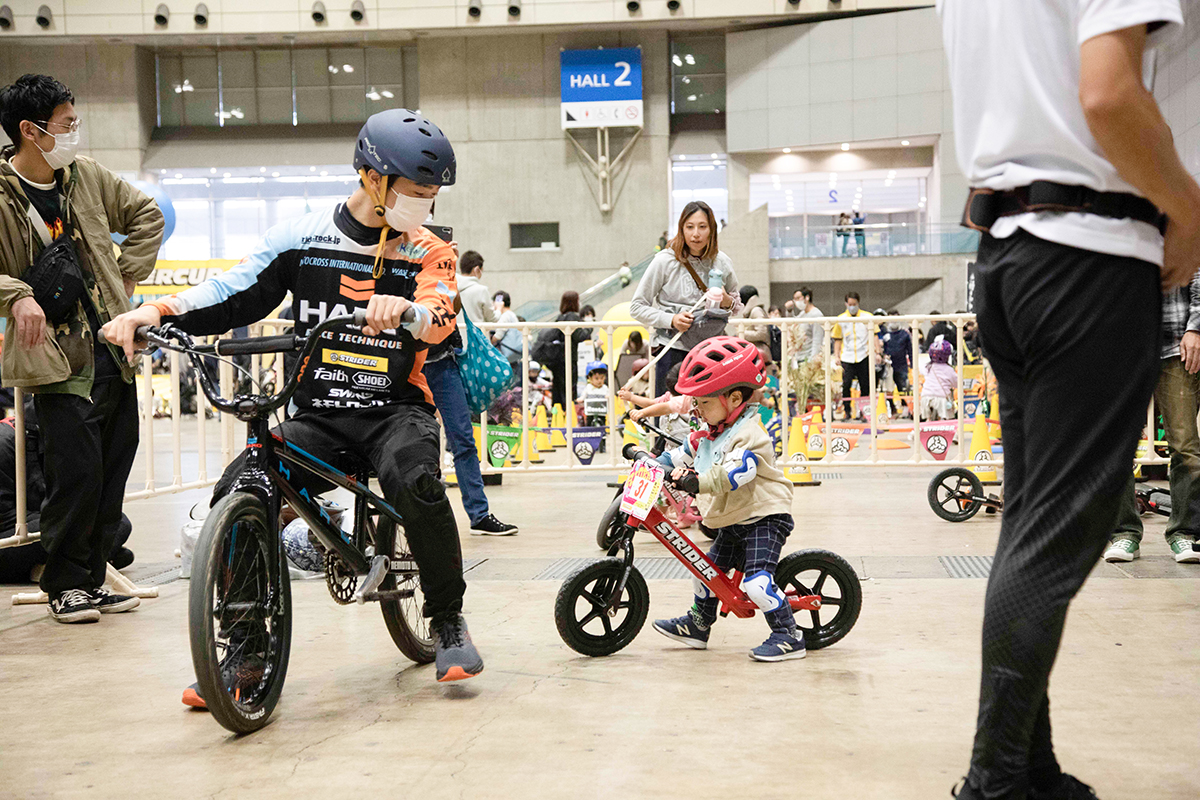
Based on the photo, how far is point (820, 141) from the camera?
95.8ft

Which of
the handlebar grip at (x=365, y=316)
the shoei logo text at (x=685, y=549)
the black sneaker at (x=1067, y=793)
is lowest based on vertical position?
the black sneaker at (x=1067, y=793)

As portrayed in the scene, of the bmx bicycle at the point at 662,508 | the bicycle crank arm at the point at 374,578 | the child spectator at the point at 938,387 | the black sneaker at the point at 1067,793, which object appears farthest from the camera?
the child spectator at the point at 938,387

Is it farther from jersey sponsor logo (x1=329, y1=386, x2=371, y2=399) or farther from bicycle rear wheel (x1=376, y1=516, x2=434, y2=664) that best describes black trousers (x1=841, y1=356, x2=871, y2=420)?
jersey sponsor logo (x1=329, y1=386, x2=371, y2=399)

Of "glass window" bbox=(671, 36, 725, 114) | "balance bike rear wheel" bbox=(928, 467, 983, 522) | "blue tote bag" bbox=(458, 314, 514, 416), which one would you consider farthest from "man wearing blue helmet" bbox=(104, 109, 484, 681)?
"glass window" bbox=(671, 36, 725, 114)

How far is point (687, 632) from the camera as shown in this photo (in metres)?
3.90

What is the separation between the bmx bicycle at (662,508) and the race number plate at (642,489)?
4 centimetres

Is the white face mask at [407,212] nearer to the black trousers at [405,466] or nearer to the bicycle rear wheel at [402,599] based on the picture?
the black trousers at [405,466]

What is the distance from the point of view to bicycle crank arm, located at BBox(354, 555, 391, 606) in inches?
124

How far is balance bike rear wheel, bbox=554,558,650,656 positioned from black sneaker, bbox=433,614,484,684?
1.25 feet

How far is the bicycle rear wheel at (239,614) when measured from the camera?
2717 mm

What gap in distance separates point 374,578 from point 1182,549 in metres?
3.93

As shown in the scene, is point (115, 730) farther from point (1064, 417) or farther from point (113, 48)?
point (113, 48)

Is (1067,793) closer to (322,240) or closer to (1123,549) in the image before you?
(322,240)

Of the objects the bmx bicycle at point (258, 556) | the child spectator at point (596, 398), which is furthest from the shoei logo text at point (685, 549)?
the child spectator at point (596, 398)
